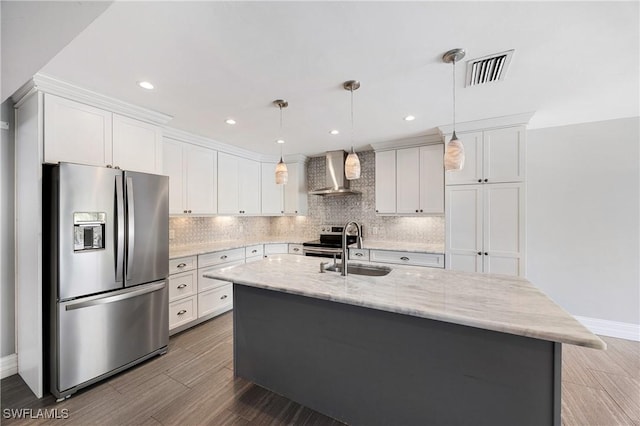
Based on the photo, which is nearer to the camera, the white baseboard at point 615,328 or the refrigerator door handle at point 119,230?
the refrigerator door handle at point 119,230

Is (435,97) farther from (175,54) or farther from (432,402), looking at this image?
(432,402)

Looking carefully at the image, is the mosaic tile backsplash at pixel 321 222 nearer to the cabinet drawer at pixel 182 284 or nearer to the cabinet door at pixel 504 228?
the cabinet drawer at pixel 182 284

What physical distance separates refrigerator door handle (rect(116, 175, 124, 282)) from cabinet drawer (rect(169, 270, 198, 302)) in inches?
28.1

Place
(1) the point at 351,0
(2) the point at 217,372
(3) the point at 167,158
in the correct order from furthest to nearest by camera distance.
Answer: (3) the point at 167,158 < (2) the point at 217,372 < (1) the point at 351,0

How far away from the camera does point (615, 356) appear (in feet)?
8.48

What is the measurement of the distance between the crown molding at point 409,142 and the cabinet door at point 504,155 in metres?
0.65

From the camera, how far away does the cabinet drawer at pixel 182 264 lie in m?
2.92

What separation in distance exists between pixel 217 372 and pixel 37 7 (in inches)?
104

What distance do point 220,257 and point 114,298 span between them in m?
1.41

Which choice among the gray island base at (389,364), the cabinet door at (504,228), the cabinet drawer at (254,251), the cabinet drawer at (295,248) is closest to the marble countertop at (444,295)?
the gray island base at (389,364)

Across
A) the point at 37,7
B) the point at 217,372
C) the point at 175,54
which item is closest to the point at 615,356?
the point at 217,372

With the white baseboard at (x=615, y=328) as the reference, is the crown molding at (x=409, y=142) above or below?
above

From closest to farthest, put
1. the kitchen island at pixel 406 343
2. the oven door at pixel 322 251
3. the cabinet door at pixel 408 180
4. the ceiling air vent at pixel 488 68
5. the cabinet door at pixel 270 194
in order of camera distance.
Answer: the kitchen island at pixel 406 343 < the ceiling air vent at pixel 488 68 < the cabinet door at pixel 408 180 < the oven door at pixel 322 251 < the cabinet door at pixel 270 194

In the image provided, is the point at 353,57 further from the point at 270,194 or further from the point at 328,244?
the point at 270,194
